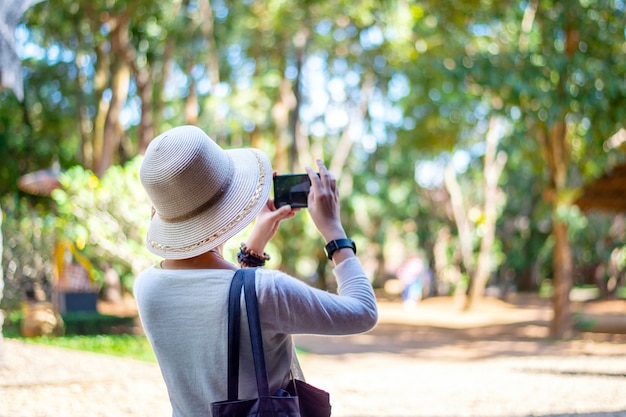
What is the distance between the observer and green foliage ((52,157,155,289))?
11.0m

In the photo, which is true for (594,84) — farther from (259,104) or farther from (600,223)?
(600,223)

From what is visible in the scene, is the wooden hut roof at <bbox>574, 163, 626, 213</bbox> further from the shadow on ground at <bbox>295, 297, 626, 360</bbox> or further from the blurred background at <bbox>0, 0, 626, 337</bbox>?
the shadow on ground at <bbox>295, 297, 626, 360</bbox>

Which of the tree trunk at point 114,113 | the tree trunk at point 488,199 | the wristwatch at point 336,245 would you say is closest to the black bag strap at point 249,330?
the wristwatch at point 336,245

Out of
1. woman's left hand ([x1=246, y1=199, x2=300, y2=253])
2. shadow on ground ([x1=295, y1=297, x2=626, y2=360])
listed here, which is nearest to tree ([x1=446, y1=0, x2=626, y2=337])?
shadow on ground ([x1=295, y1=297, x2=626, y2=360])

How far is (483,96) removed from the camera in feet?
45.3

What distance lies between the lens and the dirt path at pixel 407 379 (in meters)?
6.81

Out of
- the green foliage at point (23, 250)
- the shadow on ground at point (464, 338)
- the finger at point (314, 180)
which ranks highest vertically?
the finger at point (314, 180)

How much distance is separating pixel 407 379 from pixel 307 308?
817 centimetres

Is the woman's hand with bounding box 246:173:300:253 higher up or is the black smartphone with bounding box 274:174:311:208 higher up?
the black smartphone with bounding box 274:174:311:208

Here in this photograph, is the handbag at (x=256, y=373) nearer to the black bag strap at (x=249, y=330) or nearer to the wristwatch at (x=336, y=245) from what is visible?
the black bag strap at (x=249, y=330)

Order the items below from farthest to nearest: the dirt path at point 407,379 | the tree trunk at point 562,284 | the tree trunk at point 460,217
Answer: the tree trunk at point 460,217 < the tree trunk at point 562,284 < the dirt path at point 407,379

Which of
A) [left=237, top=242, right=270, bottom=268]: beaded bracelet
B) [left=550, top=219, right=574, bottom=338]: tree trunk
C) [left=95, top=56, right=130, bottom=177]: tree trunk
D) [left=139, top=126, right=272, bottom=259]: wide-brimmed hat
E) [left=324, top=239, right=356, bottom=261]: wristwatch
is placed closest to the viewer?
[left=139, top=126, right=272, bottom=259]: wide-brimmed hat

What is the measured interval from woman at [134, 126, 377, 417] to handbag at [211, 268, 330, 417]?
23mm

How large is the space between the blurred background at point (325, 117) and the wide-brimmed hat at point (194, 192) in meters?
5.57
